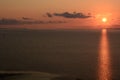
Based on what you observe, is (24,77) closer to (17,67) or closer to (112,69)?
(17,67)

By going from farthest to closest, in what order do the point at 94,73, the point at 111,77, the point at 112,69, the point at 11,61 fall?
the point at 11,61 < the point at 112,69 < the point at 94,73 < the point at 111,77

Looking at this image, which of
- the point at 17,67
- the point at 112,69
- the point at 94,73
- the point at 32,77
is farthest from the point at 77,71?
the point at 32,77

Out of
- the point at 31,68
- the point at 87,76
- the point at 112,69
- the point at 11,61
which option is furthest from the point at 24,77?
the point at 11,61

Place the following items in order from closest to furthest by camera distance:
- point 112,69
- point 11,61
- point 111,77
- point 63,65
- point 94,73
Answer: point 111,77, point 94,73, point 112,69, point 63,65, point 11,61

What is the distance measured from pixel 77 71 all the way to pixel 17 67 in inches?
637

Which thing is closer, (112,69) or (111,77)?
(111,77)

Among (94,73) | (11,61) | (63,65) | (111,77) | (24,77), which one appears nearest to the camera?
(24,77)

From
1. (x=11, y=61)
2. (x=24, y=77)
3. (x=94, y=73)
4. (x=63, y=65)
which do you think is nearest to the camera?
(x=24, y=77)

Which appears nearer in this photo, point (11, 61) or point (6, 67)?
point (6, 67)

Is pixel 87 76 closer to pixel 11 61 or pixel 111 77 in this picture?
pixel 111 77

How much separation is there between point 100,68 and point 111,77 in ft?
46.0

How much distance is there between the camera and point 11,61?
94.5 meters

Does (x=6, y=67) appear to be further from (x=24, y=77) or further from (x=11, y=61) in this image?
(x=24, y=77)

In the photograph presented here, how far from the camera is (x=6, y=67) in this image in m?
83.2
